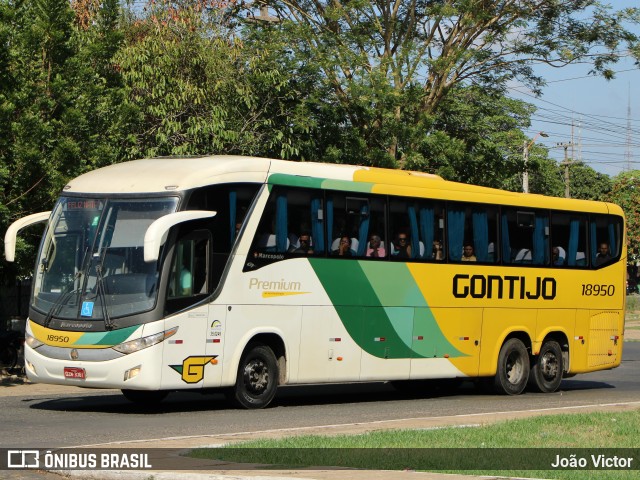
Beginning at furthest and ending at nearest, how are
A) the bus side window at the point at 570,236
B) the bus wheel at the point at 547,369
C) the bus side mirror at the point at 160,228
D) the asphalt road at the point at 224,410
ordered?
1. the bus side window at the point at 570,236
2. the bus wheel at the point at 547,369
3. the bus side mirror at the point at 160,228
4. the asphalt road at the point at 224,410

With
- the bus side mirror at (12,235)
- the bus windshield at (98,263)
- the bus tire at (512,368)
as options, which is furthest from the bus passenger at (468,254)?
the bus side mirror at (12,235)

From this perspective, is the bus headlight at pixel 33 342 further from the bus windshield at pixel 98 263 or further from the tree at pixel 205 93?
the tree at pixel 205 93

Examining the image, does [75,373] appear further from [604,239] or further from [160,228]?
[604,239]

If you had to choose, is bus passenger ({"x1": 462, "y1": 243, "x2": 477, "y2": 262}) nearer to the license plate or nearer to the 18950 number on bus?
the 18950 number on bus

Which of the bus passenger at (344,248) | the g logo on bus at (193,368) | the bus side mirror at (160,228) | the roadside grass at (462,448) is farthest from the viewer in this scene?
the bus passenger at (344,248)

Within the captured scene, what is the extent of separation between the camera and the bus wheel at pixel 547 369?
23.3 m

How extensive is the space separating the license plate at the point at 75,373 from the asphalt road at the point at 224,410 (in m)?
0.53

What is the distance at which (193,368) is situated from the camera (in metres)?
17.2

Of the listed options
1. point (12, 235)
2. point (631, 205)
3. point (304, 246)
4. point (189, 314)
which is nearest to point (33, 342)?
point (12, 235)

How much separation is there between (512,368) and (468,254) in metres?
2.58

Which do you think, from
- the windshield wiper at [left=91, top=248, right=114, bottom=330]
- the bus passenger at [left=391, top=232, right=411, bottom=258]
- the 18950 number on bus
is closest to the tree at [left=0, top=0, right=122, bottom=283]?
the windshield wiper at [left=91, top=248, right=114, bottom=330]

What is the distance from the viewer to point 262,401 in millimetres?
18250

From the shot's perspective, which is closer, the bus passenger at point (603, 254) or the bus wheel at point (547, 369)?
the bus wheel at point (547, 369)

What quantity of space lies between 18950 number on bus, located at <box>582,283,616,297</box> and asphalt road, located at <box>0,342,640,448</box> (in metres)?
1.86
